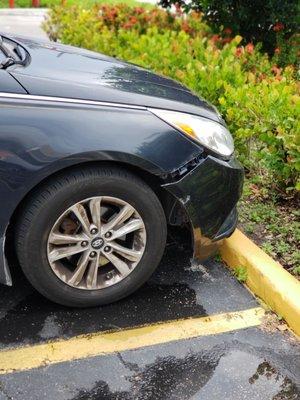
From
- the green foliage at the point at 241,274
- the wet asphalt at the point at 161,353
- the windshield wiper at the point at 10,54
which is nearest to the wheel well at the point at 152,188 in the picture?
the wet asphalt at the point at 161,353

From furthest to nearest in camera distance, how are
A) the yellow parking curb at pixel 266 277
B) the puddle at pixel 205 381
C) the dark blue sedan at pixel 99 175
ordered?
the yellow parking curb at pixel 266 277
the dark blue sedan at pixel 99 175
the puddle at pixel 205 381

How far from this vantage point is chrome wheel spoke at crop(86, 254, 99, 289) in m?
2.92

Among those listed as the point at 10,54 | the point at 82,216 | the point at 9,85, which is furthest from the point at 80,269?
the point at 10,54

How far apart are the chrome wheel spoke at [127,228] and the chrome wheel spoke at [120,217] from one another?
0.04 meters

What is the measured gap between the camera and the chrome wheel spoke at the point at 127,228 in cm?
291

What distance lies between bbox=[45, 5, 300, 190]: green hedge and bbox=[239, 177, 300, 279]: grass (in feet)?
0.39

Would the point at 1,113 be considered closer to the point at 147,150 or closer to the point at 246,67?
the point at 147,150

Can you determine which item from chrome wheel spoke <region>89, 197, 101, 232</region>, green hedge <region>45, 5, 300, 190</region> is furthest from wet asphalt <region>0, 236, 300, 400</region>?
green hedge <region>45, 5, 300, 190</region>

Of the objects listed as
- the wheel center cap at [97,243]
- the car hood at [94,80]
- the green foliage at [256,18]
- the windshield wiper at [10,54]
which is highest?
the green foliage at [256,18]

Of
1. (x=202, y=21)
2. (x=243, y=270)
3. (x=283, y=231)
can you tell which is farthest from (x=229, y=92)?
(x=202, y=21)

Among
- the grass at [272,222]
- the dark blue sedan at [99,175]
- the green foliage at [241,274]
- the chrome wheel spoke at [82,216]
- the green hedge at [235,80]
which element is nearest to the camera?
the dark blue sedan at [99,175]

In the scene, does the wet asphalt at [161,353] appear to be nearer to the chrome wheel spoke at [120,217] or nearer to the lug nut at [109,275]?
the lug nut at [109,275]

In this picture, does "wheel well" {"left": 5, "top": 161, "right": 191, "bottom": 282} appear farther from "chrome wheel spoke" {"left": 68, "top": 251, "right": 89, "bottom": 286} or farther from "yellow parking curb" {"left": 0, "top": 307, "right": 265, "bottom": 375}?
"yellow parking curb" {"left": 0, "top": 307, "right": 265, "bottom": 375}

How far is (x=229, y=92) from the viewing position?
4168mm
